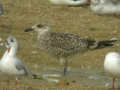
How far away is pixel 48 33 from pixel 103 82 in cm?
183

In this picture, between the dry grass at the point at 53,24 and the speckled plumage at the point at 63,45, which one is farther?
the dry grass at the point at 53,24

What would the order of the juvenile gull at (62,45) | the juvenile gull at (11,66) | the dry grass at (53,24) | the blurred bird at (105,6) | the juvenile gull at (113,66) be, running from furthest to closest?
the blurred bird at (105,6) < the dry grass at (53,24) < the juvenile gull at (62,45) < the juvenile gull at (113,66) < the juvenile gull at (11,66)

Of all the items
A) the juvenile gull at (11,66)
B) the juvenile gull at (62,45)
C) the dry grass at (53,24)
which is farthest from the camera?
the dry grass at (53,24)

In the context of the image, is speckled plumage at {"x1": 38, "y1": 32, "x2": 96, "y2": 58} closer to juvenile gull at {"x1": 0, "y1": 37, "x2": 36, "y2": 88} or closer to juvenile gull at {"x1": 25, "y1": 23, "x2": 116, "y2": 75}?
juvenile gull at {"x1": 25, "y1": 23, "x2": 116, "y2": 75}

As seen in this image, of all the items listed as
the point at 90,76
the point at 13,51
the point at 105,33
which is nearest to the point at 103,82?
the point at 90,76

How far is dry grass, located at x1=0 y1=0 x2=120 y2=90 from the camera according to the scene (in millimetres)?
12117

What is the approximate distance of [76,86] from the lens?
920 cm

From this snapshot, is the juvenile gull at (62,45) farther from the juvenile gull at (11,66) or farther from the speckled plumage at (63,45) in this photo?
the juvenile gull at (11,66)

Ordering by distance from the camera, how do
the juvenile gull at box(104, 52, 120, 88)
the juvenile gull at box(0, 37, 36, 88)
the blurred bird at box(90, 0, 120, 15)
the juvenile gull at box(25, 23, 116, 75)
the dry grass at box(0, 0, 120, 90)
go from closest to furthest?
the juvenile gull at box(0, 37, 36, 88) < the juvenile gull at box(104, 52, 120, 88) < the juvenile gull at box(25, 23, 116, 75) < the dry grass at box(0, 0, 120, 90) < the blurred bird at box(90, 0, 120, 15)

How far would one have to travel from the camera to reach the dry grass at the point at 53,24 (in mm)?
12117

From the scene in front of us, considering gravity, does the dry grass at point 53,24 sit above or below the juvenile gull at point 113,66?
below

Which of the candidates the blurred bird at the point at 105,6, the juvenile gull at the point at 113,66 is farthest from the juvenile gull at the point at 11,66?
the blurred bird at the point at 105,6

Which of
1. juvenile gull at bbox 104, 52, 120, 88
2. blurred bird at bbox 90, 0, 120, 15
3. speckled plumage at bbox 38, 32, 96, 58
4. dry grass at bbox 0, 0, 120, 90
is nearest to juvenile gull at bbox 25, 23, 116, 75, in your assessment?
speckled plumage at bbox 38, 32, 96, 58

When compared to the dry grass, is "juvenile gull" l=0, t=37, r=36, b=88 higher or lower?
higher
